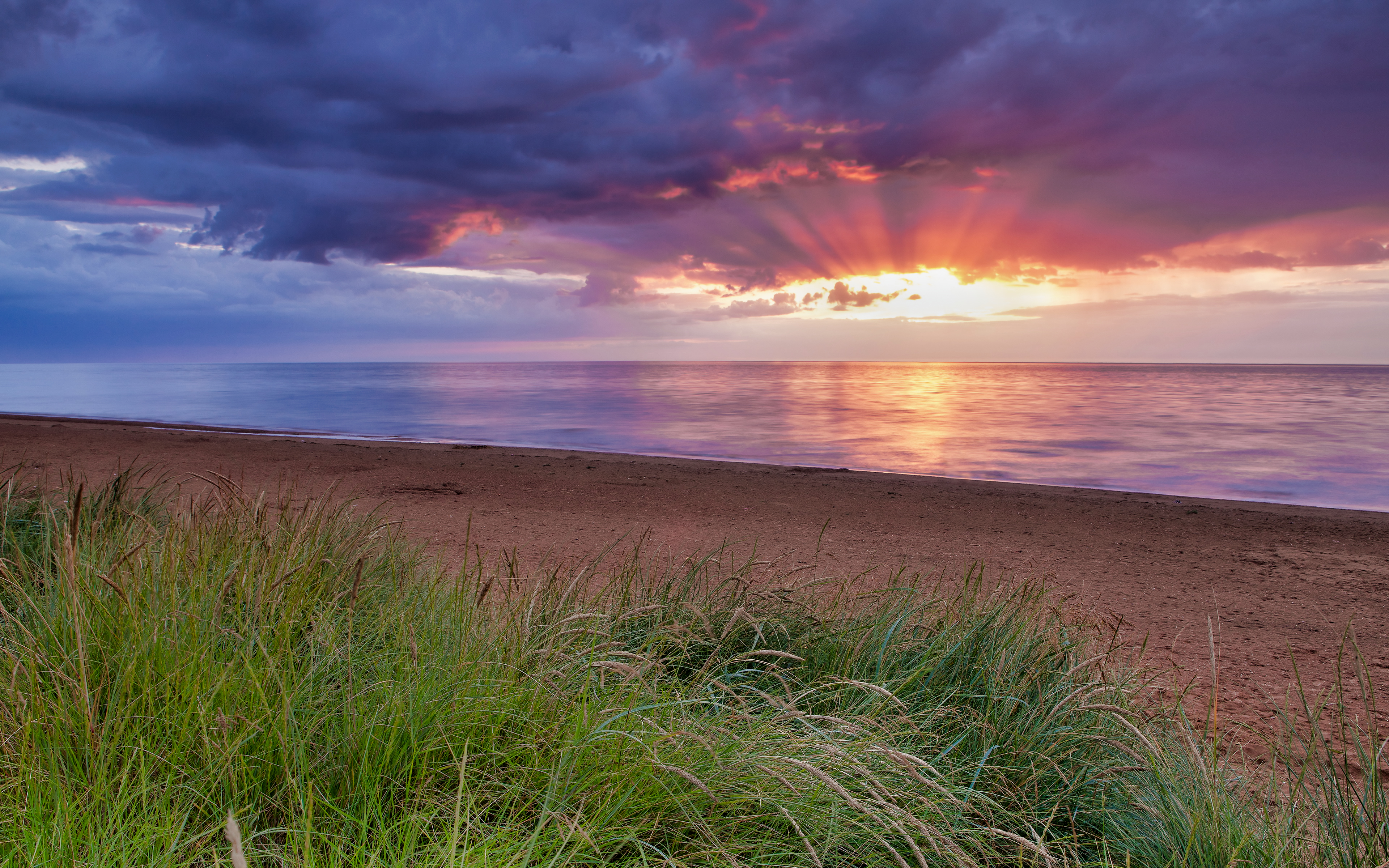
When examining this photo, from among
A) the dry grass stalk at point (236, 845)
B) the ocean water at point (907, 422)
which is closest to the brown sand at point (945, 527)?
the dry grass stalk at point (236, 845)

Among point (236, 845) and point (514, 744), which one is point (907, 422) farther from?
point (236, 845)

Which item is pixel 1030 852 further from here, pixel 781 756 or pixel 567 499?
pixel 567 499

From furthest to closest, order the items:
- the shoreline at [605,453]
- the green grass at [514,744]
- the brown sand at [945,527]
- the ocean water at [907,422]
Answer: the ocean water at [907,422], the shoreline at [605,453], the brown sand at [945,527], the green grass at [514,744]

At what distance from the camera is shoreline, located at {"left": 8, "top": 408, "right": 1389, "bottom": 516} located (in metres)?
13.6

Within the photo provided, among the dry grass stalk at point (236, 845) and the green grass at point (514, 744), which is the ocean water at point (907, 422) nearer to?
the green grass at point (514, 744)

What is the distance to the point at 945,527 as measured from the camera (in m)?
10.2

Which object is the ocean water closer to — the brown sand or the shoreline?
the shoreline

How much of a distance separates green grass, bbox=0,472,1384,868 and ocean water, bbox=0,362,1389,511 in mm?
15125

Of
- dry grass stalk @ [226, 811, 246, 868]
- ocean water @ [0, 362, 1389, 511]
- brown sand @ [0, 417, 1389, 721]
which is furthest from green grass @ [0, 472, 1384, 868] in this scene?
ocean water @ [0, 362, 1389, 511]

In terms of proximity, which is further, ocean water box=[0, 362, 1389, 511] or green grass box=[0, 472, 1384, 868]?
ocean water box=[0, 362, 1389, 511]

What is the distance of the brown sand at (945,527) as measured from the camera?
20.2ft

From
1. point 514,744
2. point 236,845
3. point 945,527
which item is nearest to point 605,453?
point 945,527

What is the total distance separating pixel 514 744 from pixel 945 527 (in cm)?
903

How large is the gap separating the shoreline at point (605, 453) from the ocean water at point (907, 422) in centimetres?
62
